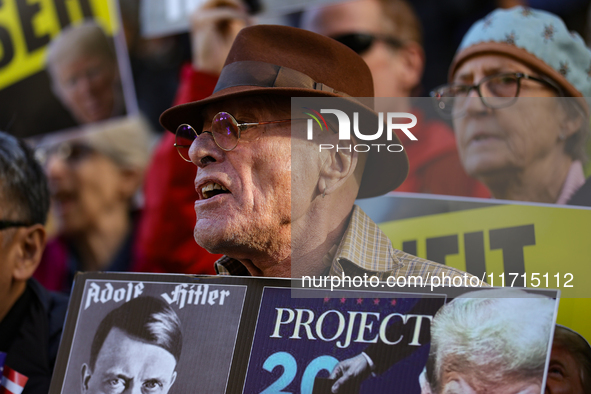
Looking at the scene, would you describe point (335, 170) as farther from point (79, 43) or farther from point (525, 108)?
point (79, 43)

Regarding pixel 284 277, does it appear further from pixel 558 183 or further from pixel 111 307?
pixel 558 183

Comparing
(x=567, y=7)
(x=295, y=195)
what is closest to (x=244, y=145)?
(x=295, y=195)

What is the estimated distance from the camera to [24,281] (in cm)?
224

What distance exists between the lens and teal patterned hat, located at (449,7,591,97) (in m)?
2.00

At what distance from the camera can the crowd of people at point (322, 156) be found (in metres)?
1.55

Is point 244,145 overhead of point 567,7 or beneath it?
beneath

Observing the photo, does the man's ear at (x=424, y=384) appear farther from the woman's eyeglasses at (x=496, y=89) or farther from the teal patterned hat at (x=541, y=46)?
the teal patterned hat at (x=541, y=46)

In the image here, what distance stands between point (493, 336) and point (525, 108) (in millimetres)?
916

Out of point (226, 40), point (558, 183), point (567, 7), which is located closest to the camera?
point (558, 183)

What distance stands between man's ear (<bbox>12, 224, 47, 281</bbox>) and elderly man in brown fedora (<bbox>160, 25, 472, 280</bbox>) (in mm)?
869

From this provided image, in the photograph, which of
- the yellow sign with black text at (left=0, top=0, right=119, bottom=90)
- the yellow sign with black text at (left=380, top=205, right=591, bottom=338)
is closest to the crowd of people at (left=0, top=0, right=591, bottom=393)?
the yellow sign with black text at (left=380, top=205, right=591, bottom=338)

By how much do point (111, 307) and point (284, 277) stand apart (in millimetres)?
534

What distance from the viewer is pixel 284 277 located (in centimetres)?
162

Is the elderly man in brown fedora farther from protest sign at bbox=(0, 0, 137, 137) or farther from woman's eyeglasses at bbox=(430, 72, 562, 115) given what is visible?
protest sign at bbox=(0, 0, 137, 137)
